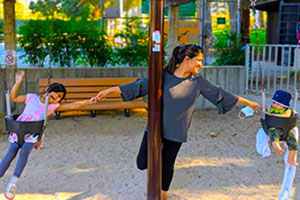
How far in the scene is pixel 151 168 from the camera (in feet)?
12.4

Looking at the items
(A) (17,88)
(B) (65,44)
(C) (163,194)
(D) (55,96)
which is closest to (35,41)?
(B) (65,44)

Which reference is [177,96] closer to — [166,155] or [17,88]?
[166,155]

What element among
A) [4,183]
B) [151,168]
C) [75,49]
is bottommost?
[4,183]

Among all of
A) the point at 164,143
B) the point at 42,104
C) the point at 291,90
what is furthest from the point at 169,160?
the point at 291,90

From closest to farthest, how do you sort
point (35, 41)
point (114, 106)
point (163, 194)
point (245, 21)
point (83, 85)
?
point (163, 194), point (114, 106), point (83, 85), point (35, 41), point (245, 21)

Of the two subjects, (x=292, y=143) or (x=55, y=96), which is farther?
(x=55, y=96)

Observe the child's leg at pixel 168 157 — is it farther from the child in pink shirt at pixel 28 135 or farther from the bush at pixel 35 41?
the bush at pixel 35 41

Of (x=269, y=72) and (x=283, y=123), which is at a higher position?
(x=269, y=72)

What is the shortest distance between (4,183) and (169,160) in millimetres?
2106

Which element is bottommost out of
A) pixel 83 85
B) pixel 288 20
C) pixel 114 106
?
pixel 114 106

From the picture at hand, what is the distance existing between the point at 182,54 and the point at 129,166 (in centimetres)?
217

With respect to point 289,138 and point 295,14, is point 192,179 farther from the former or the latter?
point 295,14

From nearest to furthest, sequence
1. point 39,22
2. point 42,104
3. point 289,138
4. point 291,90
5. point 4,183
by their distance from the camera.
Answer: point 289,138, point 42,104, point 4,183, point 39,22, point 291,90

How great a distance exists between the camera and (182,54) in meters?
3.65
